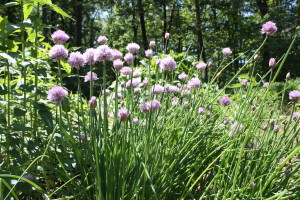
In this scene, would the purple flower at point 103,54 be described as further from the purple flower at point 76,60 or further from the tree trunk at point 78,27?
the tree trunk at point 78,27

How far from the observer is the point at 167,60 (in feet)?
4.58

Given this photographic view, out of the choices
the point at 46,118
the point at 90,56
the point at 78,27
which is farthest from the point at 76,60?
the point at 78,27

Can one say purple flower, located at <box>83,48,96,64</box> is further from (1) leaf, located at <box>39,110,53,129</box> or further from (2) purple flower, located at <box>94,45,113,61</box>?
(1) leaf, located at <box>39,110,53,129</box>

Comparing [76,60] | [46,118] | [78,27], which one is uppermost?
[78,27]

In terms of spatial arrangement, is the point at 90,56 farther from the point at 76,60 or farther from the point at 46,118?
the point at 46,118

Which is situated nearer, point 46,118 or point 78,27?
point 46,118

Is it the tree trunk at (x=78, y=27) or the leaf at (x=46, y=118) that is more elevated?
the tree trunk at (x=78, y=27)

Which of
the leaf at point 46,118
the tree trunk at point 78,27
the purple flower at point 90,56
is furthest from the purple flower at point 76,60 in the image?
the tree trunk at point 78,27

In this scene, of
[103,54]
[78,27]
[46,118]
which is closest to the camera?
[103,54]

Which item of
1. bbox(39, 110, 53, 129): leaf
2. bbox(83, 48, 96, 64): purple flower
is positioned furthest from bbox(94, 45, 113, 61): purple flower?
bbox(39, 110, 53, 129): leaf

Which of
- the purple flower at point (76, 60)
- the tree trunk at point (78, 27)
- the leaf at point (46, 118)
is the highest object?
the tree trunk at point (78, 27)

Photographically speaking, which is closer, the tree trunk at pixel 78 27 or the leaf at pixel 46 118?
the leaf at pixel 46 118

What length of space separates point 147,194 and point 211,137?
51 cm

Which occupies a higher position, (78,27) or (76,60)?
(78,27)
